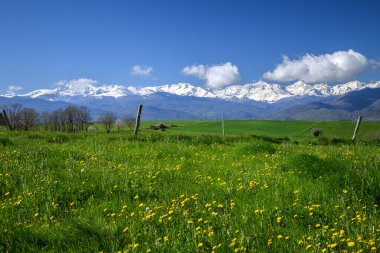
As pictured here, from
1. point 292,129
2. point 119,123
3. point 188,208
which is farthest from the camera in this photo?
point 119,123

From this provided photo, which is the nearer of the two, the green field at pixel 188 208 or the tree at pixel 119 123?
the green field at pixel 188 208

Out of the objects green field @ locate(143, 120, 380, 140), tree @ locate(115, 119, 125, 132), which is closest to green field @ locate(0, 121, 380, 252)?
green field @ locate(143, 120, 380, 140)

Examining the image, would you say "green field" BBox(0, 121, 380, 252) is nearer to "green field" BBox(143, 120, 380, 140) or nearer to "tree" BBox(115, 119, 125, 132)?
"green field" BBox(143, 120, 380, 140)

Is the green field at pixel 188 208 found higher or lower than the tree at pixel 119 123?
lower

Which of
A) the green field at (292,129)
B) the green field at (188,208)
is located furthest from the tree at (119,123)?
the green field at (188,208)

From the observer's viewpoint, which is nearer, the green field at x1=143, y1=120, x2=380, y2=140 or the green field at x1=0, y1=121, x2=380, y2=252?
the green field at x1=0, y1=121, x2=380, y2=252

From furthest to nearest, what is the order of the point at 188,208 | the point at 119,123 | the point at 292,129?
the point at 119,123 < the point at 292,129 < the point at 188,208

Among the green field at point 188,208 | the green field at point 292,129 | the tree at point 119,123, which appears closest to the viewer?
the green field at point 188,208

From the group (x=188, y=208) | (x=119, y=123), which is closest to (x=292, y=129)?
(x=119, y=123)

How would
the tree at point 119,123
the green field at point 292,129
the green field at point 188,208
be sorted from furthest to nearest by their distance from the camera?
1. the tree at point 119,123
2. the green field at point 292,129
3. the green field at point 188,208

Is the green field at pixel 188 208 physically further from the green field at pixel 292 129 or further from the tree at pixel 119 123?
the tree at pixel 119 123

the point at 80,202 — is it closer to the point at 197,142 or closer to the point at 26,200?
the point at 26,200

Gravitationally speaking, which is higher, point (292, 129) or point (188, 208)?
point (188, 208)

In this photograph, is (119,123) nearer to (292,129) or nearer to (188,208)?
(292,129)
